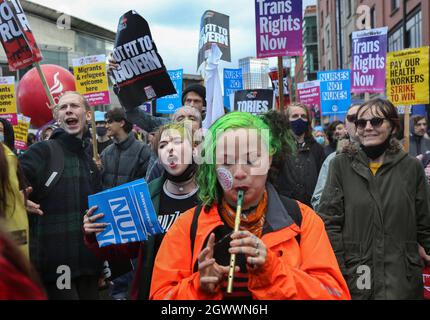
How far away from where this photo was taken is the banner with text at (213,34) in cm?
695

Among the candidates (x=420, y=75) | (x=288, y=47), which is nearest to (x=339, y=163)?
(x=288, y=47)

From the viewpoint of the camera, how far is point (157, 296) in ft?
6.42

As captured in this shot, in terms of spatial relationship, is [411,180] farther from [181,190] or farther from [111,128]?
[111,128]

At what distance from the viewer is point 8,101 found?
1000cm

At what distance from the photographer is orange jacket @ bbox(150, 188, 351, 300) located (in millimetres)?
1807

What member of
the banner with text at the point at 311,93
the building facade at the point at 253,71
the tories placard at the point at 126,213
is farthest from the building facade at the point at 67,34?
the tories placard at the point at 126,213

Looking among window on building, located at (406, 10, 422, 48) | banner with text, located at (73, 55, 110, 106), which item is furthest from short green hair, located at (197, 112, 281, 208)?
window on building, located at (406, 10, 422, 48)

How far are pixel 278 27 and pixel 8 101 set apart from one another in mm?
5834

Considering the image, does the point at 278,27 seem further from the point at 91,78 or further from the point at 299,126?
the point at 91,78

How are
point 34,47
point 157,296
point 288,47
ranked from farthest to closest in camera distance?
point 288,47 < point 34,47 < point 157,296

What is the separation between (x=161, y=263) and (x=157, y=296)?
124 millimetres

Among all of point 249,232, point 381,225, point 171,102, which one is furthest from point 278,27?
point 249,232
